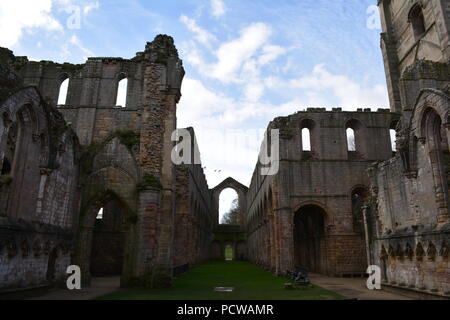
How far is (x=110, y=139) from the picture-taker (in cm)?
1391

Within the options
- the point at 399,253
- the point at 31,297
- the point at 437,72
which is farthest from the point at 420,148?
the point at 31,297

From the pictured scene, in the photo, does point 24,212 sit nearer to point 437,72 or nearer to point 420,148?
point 420,148

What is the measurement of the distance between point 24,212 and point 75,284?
13.2 feet

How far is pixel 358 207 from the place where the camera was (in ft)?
70.1

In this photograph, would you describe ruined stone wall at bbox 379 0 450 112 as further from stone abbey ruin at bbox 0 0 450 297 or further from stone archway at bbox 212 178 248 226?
stone archway at bbox 212 178 248 226

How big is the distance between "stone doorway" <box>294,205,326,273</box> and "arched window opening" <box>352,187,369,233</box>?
193 cm

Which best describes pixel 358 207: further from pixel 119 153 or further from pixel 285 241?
pixel 119 153

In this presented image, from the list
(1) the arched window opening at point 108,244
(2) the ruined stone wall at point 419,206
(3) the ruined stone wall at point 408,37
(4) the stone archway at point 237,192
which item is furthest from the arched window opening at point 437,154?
(4) the stone archway at point 237,192

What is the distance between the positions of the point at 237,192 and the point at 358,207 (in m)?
27.8

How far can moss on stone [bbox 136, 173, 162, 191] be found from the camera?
41.3 ft

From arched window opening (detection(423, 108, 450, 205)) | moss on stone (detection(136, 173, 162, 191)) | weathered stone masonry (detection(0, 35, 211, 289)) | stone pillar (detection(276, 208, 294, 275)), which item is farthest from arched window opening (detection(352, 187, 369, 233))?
moss on stone (detection(136, 173, 162, 191))

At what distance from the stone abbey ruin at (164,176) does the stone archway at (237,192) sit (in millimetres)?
23073

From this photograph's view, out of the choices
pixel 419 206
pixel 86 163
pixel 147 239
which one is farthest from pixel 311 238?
pixel 86 163

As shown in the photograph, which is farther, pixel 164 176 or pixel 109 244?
pixel 109 244
